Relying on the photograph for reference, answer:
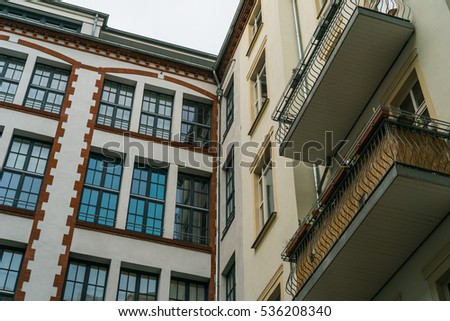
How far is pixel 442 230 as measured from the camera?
11.1 m

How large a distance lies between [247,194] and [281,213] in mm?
3293

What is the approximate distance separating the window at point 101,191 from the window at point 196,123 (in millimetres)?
3304

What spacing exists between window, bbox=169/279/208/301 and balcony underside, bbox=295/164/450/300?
30.1ft

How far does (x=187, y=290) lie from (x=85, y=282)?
328cm

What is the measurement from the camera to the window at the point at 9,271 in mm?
19594

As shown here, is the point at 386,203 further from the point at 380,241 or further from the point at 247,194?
the point at 247,194

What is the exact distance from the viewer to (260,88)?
22.6 metres

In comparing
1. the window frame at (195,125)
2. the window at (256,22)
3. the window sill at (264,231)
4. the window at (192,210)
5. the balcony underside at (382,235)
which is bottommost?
the balcony underside at (382,235)

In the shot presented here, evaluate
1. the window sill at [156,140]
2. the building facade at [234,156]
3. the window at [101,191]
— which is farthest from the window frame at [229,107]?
the window at [101,191]

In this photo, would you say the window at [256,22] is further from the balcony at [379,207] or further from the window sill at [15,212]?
the balcony at [379,207]

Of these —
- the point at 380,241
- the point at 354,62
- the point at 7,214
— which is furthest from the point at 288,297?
the point at 7,214

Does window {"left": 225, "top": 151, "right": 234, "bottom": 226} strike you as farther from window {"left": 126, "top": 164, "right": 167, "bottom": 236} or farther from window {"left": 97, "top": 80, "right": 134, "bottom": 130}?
window {"left": 97, "top": 80, "right": 134, "bottom": 130}

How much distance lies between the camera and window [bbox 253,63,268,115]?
22.1 m

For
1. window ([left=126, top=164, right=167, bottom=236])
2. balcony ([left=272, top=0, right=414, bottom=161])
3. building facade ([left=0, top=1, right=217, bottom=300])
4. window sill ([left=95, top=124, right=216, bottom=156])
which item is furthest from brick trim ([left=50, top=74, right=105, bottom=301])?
balcony ([left=272, top=0, right=414, bottom=161])
